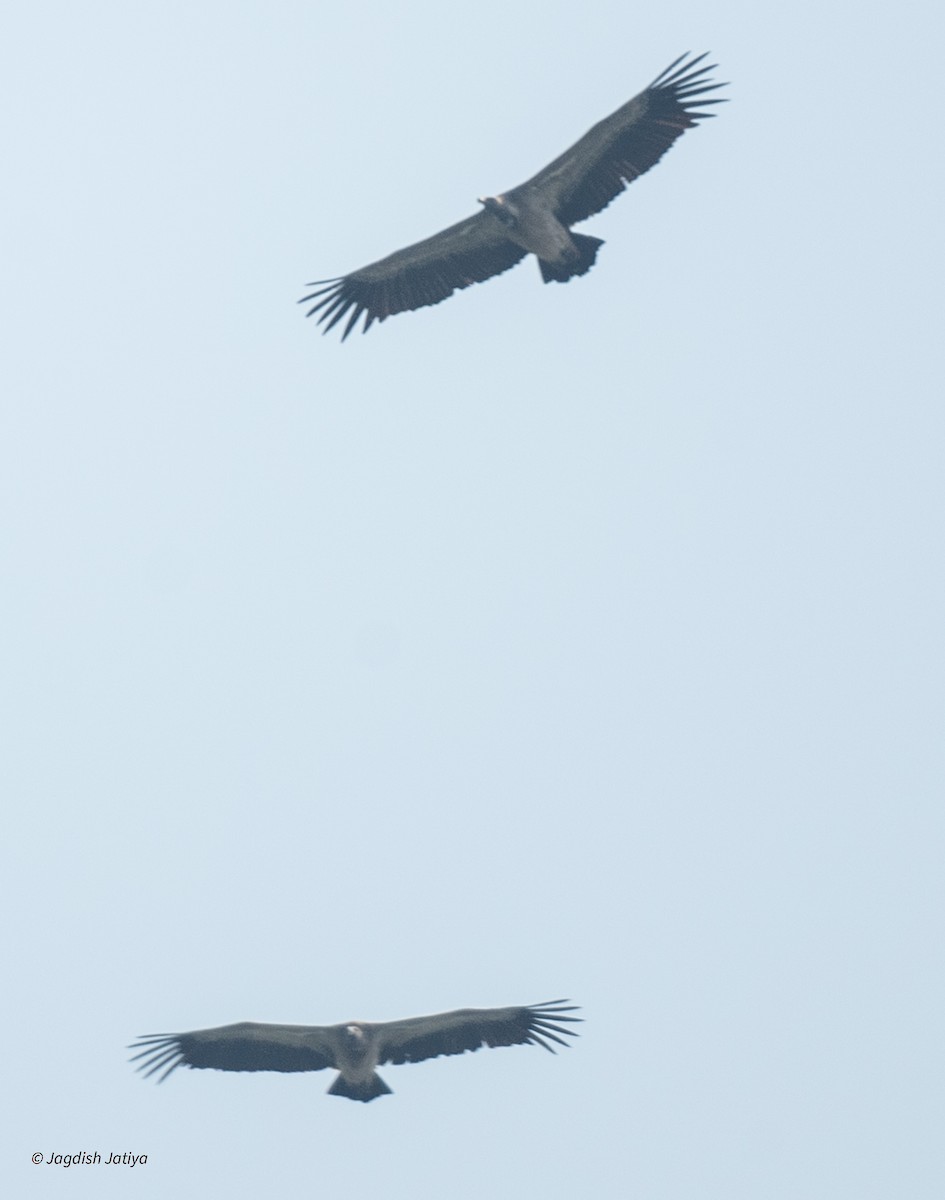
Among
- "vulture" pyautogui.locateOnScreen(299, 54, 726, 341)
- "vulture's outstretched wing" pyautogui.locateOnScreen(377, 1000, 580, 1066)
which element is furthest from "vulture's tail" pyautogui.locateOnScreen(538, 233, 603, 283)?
"vulture's outstretched wing" pyautogui.locateOnScreen(377, 1000, 580, 1066)

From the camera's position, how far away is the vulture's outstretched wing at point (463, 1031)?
20562mm

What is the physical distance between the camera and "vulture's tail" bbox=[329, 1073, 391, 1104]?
20.7 metres

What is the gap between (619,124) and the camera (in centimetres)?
2084

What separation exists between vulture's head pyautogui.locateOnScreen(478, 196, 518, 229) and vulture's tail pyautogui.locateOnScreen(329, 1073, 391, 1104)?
28.9 ft

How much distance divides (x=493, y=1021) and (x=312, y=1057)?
6.49ft

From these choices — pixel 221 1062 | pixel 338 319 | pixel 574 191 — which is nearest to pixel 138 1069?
pixel 221 1062

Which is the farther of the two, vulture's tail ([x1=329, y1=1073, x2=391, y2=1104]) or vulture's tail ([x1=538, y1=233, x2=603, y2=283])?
vulture's tail ([x1=538, y1=233, x2=603, y2=283])

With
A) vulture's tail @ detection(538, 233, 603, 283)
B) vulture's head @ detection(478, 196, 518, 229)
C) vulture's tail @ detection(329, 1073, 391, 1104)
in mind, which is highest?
vulture's head @ detection(478, 196, 518, 229)

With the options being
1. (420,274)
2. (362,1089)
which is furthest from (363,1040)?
(420,274)

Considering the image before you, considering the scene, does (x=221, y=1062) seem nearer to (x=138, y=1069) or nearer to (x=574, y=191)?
(x=138, y=1069)

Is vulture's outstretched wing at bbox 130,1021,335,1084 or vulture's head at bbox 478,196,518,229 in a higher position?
vulture's head at bbox 478,196,518,229

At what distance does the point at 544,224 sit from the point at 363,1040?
852 cm

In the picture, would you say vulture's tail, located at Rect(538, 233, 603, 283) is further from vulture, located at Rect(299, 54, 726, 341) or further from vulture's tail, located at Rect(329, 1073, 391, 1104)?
vulture's tail, located at Rect(329, 1073, 391, 1104)

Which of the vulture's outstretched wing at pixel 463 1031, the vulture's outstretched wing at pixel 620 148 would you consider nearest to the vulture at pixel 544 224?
the vulture's outstretched wing at pixel 620 148
